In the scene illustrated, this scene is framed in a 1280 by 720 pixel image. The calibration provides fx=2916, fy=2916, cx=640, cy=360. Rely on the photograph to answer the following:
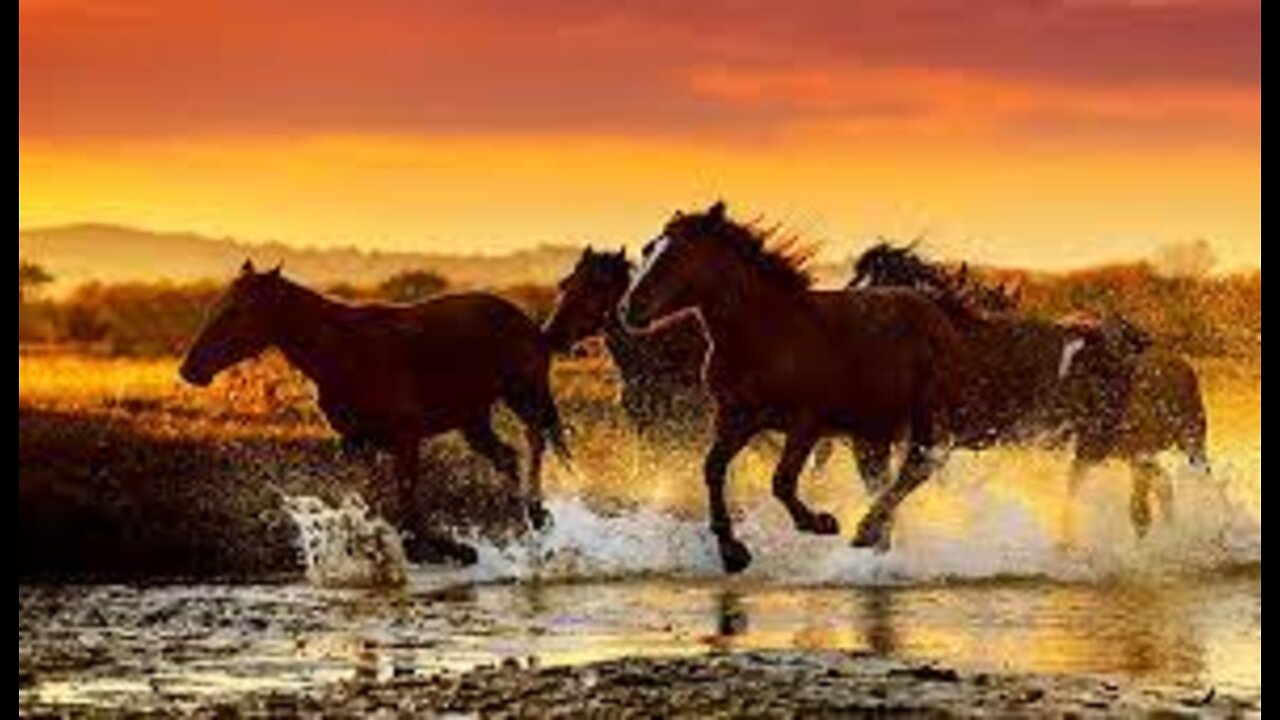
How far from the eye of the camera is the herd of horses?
18.4m

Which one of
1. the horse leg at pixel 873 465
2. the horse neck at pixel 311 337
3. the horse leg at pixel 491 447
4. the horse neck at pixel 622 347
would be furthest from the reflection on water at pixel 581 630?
the horse neck at pixel 622 347

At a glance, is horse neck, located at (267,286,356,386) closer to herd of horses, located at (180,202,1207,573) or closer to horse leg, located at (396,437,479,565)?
herd of horses, located at (180,202,1207,573)

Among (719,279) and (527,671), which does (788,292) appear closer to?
(719,279)

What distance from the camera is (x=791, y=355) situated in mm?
18734

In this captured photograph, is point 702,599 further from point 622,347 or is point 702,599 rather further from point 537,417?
point 622,347

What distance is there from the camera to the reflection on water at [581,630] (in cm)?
1334

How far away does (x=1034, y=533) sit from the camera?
64.7 feet

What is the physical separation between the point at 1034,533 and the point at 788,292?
2.49 metres

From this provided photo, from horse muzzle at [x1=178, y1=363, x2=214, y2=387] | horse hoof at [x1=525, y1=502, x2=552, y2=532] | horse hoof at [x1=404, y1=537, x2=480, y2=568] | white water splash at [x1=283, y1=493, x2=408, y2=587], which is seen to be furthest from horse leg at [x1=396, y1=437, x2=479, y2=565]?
horse muzzle at [x1=178, y1=363, x2=214, y2=387]

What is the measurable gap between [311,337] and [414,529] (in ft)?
4.76

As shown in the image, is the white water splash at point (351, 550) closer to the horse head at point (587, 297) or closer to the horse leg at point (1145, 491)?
the horse head at point (587, 297)

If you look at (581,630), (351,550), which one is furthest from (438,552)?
(581,630)

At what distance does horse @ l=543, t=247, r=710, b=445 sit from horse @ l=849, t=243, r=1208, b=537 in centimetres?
141
